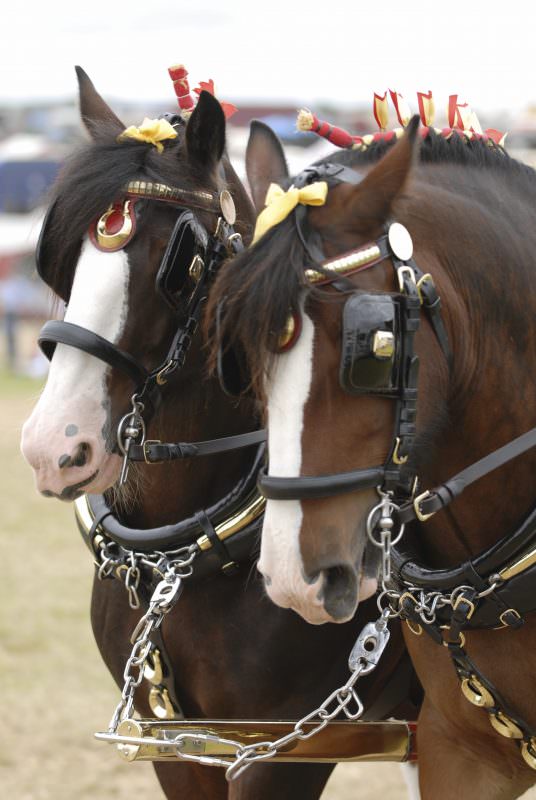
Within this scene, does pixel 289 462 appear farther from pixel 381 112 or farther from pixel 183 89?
pixel 183 89

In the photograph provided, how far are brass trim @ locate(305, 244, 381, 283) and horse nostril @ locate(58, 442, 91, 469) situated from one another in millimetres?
738

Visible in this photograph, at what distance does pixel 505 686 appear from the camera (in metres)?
2.15

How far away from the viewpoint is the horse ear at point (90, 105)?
8.84 feet

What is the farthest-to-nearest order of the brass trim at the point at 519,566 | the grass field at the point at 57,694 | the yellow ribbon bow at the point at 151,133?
the grass field at the point at 57,694 → the yellow ribbon bow at the point at 151,133 → the brass trim at the point at 519,566

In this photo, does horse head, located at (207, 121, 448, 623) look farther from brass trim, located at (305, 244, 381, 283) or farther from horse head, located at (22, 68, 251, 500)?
horse head, located at (22, 68, 251, 500)

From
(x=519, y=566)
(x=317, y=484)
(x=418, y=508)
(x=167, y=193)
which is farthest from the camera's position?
(x=167, y=193)

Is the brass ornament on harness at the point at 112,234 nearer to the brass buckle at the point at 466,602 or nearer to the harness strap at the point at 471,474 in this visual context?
the harness strap at the point at 471,474

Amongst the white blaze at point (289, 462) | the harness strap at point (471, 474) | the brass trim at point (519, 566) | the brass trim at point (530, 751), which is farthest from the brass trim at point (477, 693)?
the white blaze at point (289, 462)

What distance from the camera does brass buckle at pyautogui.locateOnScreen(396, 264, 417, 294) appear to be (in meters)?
1.79

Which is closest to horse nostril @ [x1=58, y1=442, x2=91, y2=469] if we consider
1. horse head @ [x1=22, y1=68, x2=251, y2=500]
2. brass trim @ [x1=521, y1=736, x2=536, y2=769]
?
horse head @ [x1=22, y1=68, x2=251, y2=500]

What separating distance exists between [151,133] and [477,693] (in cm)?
A: 135

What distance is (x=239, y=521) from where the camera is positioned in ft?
8.45

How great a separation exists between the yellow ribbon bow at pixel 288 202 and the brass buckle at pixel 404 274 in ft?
0.54

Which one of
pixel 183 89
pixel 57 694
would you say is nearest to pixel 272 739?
pixel 183 89
